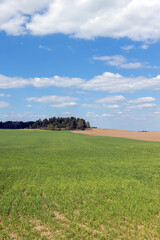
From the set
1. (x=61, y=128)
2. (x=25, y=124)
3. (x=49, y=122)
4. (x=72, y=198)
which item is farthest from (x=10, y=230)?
(x=25, y=124)

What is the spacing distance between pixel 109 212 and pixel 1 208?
4.10 m

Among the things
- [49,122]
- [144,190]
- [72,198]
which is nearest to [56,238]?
[72,198]

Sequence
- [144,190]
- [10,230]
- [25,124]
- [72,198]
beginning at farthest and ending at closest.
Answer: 1. [25,124]
2. [144,190]
3. [72,198]
4. [10,230]

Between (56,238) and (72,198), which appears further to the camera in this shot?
(72,198)

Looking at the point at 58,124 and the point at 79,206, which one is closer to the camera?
the point at 79,206

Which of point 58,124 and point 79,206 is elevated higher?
point 58,124

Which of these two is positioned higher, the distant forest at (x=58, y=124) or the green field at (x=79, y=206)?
the distant forest at (x=58, y=124)

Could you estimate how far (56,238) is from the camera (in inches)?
231

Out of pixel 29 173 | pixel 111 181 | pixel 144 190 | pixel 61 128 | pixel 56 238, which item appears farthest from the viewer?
pixel 61 128

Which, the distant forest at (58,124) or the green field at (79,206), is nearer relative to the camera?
the green field at (79,206)

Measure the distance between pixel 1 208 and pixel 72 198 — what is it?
285cm

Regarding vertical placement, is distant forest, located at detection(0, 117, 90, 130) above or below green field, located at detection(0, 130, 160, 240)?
above

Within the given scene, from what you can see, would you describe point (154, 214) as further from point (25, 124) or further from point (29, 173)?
point (25, 124)

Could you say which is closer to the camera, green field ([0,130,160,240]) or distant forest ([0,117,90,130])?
green field ([0,130,160,240])
